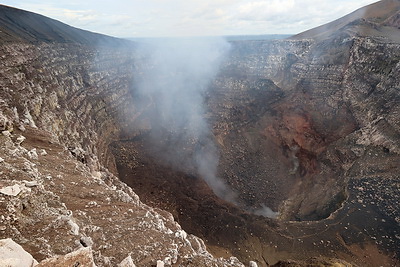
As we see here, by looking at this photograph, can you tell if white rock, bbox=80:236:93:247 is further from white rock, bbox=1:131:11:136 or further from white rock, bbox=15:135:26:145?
white rock, bbox=1:131:11:136

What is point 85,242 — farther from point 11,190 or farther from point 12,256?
point 12,256

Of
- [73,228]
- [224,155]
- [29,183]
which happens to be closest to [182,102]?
[224,155]

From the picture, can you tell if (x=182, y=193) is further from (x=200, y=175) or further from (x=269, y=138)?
(x=269, y=138)

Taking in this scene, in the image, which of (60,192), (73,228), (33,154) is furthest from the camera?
(33,154)

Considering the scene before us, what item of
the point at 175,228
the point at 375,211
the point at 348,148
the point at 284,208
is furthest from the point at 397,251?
the point at 175,228

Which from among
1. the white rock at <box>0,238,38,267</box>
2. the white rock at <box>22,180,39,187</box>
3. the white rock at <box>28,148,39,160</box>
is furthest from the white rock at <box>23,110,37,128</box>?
the white rock at <box>0,238,38,267</box>
